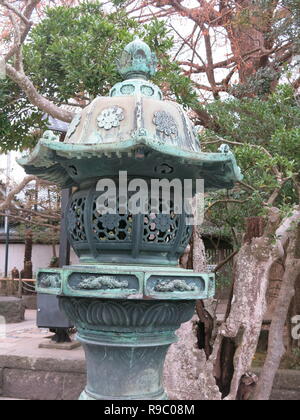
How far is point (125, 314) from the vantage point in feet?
8.27

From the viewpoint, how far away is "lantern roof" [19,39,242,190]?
2.43 m

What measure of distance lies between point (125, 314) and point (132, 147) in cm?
97

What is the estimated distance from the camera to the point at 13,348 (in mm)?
6867

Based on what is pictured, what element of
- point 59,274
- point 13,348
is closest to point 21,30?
point 59,274

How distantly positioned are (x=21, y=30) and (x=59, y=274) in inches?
129

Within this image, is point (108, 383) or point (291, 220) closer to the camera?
point (108, 383)

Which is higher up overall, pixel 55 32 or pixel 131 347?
pixel 55 32

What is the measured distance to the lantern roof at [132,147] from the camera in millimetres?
2434

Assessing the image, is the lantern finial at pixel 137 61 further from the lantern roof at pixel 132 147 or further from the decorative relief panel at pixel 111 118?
the decorative relief panel at pixel 111 118

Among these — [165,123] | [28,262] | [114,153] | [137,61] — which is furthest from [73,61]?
[28,262]

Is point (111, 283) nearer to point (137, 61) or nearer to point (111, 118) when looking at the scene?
point (111, 118)

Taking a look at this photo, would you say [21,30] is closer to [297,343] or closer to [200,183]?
[200,183]

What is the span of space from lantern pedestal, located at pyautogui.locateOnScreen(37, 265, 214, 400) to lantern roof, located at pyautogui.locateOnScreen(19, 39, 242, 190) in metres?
0.62

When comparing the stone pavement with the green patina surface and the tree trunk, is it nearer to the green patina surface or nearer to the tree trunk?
the green patina surface
